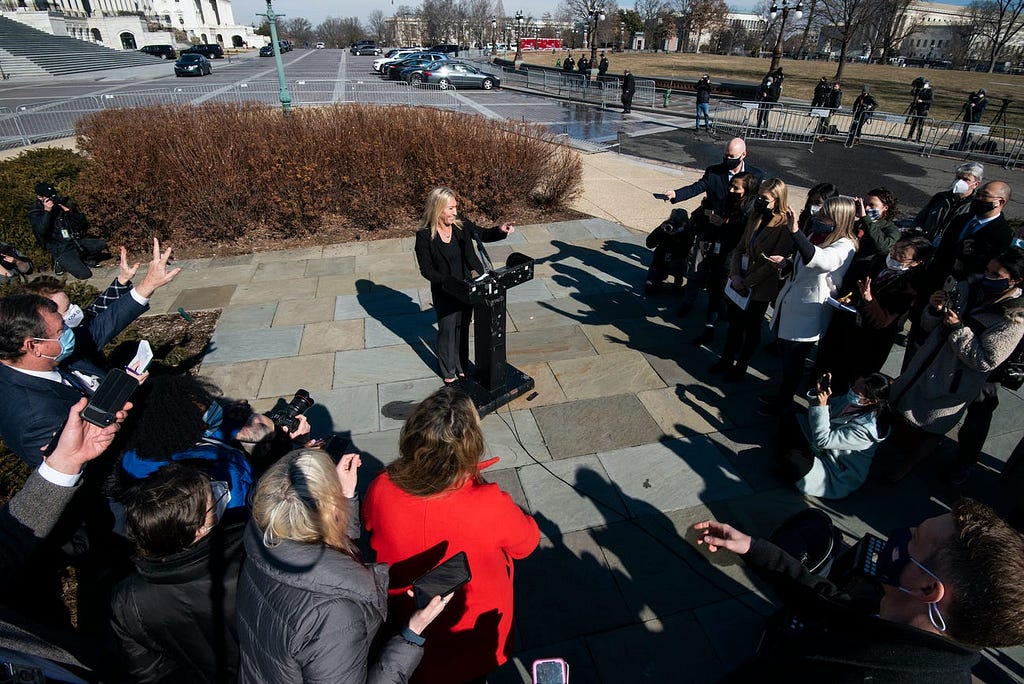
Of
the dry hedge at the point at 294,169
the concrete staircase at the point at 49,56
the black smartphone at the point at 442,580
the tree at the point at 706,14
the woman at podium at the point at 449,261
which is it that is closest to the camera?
the black smartphone at the point at 442,580

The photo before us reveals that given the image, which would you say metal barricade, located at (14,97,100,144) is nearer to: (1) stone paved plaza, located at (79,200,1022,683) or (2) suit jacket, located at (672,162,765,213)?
(1) stone paved plaza, located at (79,200,1022,683)

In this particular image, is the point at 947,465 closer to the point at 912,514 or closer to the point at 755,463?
the point at 912,514

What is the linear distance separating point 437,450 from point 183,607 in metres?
1.10

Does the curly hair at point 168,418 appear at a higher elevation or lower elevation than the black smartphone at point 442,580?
higher

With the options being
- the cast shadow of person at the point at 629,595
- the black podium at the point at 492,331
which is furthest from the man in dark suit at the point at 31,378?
the cast shadow of person at the point at 629,595

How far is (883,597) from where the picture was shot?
1862 millimetres

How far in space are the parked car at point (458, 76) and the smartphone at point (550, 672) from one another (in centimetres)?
2931

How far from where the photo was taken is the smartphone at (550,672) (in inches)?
67.4

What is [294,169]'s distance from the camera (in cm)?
880

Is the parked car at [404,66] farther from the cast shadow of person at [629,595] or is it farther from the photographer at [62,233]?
the cast shadow of person at [629,595]

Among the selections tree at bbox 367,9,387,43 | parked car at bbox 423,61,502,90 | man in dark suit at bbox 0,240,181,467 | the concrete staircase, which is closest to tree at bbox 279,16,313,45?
tree at bbox 367,9,387,43

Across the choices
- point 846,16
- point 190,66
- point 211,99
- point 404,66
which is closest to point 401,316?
point 211,99

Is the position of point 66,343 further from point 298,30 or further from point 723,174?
point 298,30

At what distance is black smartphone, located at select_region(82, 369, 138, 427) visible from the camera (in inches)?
93.8
